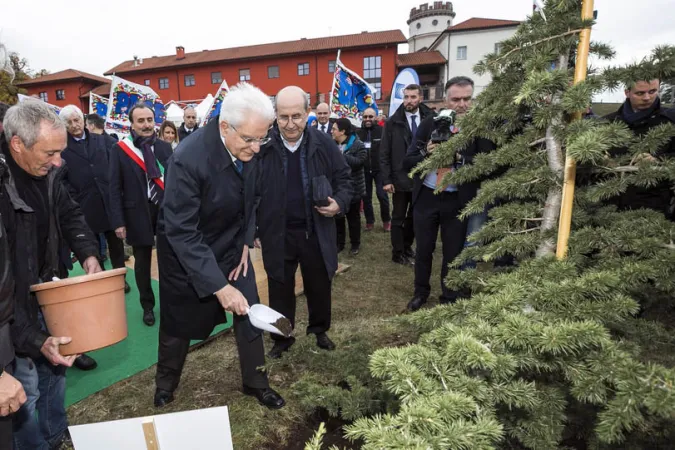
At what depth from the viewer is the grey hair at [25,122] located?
1.72 meters

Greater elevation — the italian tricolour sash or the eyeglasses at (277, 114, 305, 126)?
the eyeglasses at (277, 114, 305, 126)

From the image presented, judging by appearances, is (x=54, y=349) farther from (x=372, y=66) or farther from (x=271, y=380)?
(x=372, y=66)

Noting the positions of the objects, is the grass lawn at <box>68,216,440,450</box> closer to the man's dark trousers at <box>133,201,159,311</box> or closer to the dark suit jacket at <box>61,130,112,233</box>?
the man's dark trousers at <box>133,201,159,311</box>

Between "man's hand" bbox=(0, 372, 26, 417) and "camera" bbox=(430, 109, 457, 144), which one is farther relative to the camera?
"camera" bbox=(430, 109, 457, 144)

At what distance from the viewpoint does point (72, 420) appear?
264cm

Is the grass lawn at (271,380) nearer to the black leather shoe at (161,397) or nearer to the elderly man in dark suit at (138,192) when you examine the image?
the black leather shoe at (161,397)

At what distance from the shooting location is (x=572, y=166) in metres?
1.39

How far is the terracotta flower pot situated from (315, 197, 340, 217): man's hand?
1.37 m

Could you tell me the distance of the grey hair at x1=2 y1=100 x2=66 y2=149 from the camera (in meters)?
1.72

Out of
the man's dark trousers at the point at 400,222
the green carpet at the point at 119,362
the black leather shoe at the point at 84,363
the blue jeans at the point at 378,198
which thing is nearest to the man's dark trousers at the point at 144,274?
the green carpet at the point at 119,362

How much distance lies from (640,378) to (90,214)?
506cm

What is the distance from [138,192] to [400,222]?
3275mm

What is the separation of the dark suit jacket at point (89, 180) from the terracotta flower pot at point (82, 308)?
2977 millimetres

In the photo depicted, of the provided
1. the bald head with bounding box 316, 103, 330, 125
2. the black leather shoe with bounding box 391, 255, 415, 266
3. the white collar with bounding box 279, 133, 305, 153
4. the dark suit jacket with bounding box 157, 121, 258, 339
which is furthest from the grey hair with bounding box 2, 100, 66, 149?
the bald head with bounding box 316, 103, 330, 125
